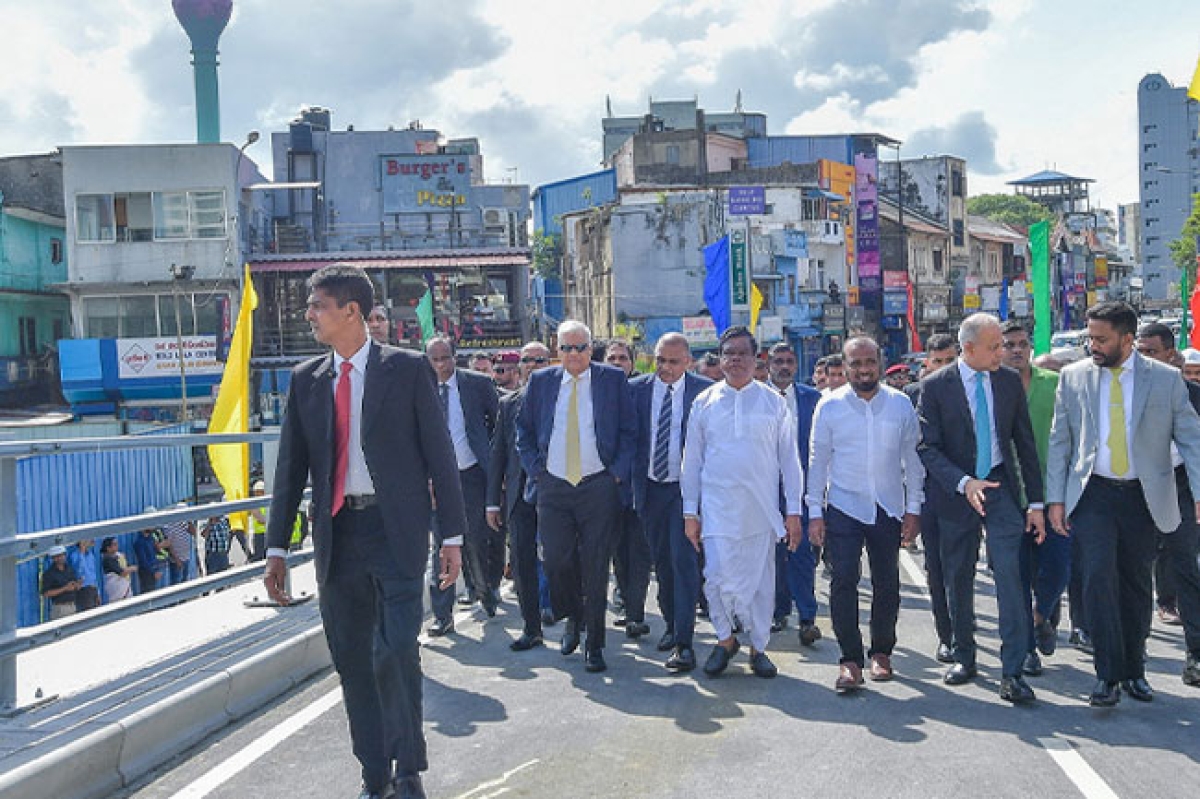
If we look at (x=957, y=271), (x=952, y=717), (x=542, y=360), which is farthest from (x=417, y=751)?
(x=957, y=271)

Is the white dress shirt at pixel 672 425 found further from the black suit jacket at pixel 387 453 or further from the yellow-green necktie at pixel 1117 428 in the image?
the black suit jacket at pixel 387 453

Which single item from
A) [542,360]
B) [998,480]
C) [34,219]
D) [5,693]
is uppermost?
[34,219]

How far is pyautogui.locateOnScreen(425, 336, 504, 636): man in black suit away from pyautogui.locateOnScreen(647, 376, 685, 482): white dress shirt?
162 centimetres

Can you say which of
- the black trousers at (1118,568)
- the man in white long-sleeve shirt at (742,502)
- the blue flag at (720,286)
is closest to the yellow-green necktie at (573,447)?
the man in white long-sleeve shirt at (742,502)

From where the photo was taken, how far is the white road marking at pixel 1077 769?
17.5ft

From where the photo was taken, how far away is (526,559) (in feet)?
30.0

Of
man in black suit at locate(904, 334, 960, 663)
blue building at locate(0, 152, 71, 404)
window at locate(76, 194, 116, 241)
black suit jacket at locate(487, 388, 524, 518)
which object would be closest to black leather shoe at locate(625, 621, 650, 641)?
black suit jacket at locate(487, 388, 524, 518)

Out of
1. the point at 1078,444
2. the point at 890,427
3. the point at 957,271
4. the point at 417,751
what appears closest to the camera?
the point at 417,751

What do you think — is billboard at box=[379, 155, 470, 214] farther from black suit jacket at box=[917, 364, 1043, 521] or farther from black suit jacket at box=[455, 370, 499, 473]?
black suit jacket at box=[917, 364, 1043, 521]

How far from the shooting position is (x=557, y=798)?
5344 mm

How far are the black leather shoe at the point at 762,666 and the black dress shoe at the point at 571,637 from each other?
1286mm

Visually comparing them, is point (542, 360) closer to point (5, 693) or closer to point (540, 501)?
point (540, 501)

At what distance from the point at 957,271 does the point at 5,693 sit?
83.5 meters

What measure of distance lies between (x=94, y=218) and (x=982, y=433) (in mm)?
41837
